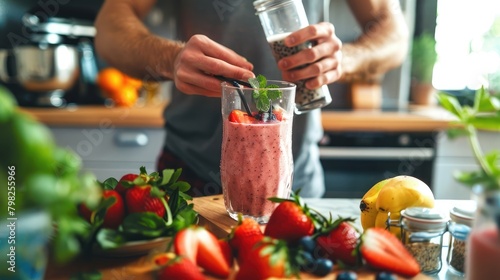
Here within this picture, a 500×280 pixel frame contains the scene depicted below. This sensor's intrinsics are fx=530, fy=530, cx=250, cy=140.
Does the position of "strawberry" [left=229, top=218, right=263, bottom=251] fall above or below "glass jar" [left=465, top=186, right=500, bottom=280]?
below

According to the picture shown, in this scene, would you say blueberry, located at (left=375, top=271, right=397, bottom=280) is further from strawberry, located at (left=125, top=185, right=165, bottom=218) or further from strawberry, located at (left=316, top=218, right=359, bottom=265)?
strawberry, located at (left=125, top=185, right=165, bottom=218)

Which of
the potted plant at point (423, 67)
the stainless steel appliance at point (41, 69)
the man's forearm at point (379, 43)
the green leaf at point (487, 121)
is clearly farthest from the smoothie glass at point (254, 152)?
the potted plant at point (423, 67)

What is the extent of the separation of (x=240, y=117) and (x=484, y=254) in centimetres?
43

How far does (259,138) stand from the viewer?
Answer: 2.87 ft

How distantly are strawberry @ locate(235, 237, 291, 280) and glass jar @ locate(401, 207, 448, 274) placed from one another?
206 millimetres

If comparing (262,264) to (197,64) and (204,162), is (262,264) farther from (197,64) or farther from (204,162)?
(204,162)

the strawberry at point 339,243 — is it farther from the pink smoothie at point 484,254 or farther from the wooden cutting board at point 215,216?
the pink smoothie at point 484,254

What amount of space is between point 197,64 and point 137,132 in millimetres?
1223

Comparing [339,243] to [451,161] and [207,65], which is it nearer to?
[207,65]

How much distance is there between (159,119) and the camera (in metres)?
2.12

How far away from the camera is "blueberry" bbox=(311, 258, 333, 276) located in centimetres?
68

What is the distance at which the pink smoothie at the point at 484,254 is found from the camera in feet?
1.89

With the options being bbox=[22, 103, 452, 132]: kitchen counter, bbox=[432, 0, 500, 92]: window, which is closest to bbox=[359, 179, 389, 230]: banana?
bbox=[22, 103, 452, 132]: kitchen counter

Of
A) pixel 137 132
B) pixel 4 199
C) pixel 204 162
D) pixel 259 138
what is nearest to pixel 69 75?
pixel 137 132
